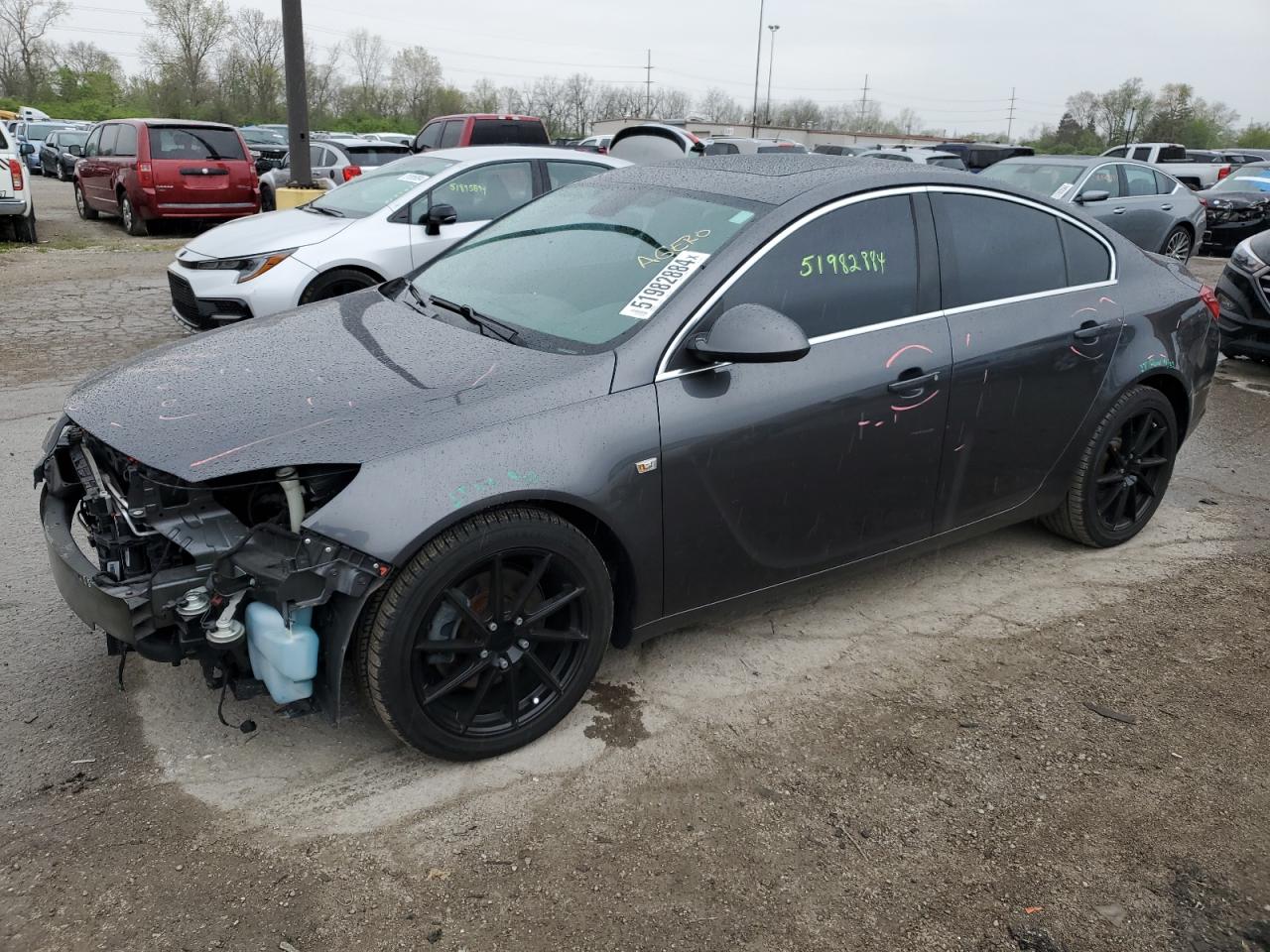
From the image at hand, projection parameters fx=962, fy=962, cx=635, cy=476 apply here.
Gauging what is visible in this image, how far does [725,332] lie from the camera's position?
9.34ft

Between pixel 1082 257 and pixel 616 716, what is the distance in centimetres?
272

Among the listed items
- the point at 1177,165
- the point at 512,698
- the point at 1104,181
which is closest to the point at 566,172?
the point at 512,698

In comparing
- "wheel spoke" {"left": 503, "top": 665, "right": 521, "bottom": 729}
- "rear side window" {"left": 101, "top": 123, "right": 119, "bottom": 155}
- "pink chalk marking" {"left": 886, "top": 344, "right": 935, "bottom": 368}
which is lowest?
"wheel spoke" {"left": 503, "top": 665, "right": 521, "bottom": 729}

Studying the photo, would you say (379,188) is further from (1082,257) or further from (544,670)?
(544,670)

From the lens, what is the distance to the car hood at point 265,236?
22.6 ft

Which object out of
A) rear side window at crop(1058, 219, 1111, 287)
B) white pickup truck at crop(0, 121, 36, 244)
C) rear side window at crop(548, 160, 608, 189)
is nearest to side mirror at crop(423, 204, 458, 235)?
rear side window at crop(548, 160, 608, 189)

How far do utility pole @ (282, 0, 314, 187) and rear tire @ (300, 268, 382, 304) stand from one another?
197 inches

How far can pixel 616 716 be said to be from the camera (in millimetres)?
3098

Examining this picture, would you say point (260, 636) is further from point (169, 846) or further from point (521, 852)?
point (521, 852)

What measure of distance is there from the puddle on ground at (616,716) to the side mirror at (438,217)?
4552mm

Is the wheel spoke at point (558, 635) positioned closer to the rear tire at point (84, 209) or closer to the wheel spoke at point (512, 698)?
the wheel spoke at point (512, 698)

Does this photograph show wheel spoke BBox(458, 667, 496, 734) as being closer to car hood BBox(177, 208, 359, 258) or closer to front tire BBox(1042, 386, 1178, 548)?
front tire BBox(1042, 386, 1178, 548)

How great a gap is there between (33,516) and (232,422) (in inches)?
93.3

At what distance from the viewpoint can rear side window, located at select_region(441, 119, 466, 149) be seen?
14.0 m
